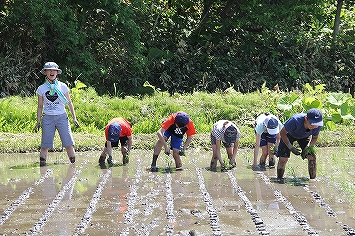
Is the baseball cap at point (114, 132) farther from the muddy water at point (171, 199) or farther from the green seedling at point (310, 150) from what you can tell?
the green seedling at point (310, 150)

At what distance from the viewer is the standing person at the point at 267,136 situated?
10.1 metres

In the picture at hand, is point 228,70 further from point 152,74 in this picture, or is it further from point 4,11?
point 4,11

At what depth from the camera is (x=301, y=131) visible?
9047 mm

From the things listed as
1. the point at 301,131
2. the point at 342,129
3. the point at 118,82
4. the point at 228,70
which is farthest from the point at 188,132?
the point at 228,70

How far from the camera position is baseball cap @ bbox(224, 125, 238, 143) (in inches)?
392

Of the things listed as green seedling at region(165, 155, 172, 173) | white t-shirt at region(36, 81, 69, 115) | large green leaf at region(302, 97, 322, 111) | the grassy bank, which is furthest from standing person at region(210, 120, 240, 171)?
large green leaf at region(302, 97, 322, 111)

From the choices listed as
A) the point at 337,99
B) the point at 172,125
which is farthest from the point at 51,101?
the point at 337,99

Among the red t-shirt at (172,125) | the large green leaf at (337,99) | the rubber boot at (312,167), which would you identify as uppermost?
the large green leaf at (337,99)

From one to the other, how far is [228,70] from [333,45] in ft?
12.5

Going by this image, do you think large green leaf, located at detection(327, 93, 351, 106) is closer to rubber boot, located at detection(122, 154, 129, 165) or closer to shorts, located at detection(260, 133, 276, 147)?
shorts, located at detection(260, 133, 276, 147)

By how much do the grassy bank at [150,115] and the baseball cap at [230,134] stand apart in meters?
2.60

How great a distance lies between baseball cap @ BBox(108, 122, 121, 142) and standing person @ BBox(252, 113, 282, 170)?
6.95 ft

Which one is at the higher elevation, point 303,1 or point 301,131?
point 303,1

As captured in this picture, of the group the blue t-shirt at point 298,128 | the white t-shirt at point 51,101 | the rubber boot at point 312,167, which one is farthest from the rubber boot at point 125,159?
the rubber boot at point 312,167
